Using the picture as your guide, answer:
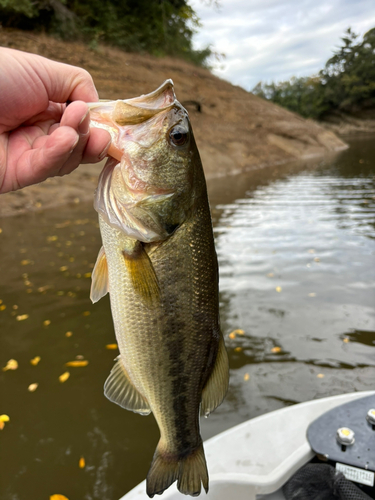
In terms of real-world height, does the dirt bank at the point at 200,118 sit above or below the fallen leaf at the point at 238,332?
above

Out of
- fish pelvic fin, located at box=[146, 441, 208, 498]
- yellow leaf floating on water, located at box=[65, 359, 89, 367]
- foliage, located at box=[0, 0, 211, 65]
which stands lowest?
yellow leaf floating on water, located at box=[65, 359, 89, 367]

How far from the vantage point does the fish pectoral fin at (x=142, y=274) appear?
5.26ft

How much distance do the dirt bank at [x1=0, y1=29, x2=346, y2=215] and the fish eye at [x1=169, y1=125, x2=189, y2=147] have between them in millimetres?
11834

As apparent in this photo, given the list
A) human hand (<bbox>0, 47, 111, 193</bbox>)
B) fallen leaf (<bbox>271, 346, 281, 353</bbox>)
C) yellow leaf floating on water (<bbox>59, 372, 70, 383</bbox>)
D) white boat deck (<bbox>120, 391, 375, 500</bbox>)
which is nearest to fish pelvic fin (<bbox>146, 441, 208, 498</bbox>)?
white boat deck (<bbox>120, 391, 375, 500</bbox>)

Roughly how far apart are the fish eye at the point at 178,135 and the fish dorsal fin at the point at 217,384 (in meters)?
0.96

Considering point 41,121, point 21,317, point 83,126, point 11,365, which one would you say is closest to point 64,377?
point 11,365

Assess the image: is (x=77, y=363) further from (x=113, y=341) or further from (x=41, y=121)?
(x=41, y=121)

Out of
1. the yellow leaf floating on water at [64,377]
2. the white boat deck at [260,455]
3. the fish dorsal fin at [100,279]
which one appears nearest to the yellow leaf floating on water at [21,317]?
the yellow leaf floating on water at [64,377]

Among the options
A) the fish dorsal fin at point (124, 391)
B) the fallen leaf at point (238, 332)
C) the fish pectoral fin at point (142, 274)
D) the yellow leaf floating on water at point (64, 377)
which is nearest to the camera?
the fish pectoral fin at point (142, 274)

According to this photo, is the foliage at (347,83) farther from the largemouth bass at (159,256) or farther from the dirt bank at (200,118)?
the largemouth bass at (159,256)

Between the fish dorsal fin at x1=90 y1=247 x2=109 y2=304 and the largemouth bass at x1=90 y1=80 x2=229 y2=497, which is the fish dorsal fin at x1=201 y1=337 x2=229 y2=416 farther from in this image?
the fish dorsal fin at x1=90 y1=247 x2=109 y2=304

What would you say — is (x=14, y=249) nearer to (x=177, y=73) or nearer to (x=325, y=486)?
(x=325, y=486)

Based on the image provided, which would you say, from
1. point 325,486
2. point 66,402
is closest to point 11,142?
point 325,486

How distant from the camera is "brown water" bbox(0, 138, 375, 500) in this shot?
352 centimetres
